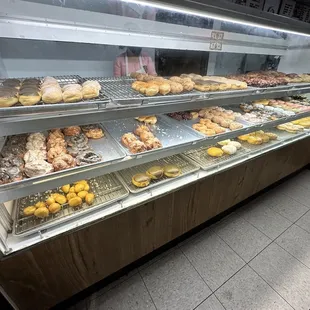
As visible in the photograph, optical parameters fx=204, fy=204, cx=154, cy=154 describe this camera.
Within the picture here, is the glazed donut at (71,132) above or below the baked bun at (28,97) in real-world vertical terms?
below

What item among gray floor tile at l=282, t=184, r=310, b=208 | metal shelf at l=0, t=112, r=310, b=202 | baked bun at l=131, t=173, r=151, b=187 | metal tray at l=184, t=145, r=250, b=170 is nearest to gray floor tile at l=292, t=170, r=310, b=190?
gray floor tile at l=282, t=184, r=310, b=208

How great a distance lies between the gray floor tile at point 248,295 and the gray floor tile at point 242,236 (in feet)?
0.76

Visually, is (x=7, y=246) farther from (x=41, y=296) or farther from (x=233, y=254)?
(x=233, y=254)

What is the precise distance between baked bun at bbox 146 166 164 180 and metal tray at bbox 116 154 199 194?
4cm

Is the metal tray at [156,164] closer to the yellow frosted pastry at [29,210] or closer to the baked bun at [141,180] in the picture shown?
the baked bun at [141,180]

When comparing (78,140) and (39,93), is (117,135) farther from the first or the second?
(39,93)

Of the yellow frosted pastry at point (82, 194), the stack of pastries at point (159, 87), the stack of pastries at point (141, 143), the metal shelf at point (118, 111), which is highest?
the stack of pastries at point (159, 87)

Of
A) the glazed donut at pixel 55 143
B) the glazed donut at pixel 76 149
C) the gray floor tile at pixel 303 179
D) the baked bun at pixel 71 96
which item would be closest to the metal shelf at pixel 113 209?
the glazed donut at pixel 76 149

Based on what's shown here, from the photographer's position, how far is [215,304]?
1.76 metres

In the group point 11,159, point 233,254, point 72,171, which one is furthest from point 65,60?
point 233,254

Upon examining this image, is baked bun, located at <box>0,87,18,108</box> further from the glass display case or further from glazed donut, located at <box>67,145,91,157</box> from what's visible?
Result: glazed donut, located at <box>67,145,91,157</box>

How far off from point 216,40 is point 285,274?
2484mm

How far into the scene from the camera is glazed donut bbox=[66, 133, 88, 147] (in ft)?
5.02

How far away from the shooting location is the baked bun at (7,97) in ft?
3.24
